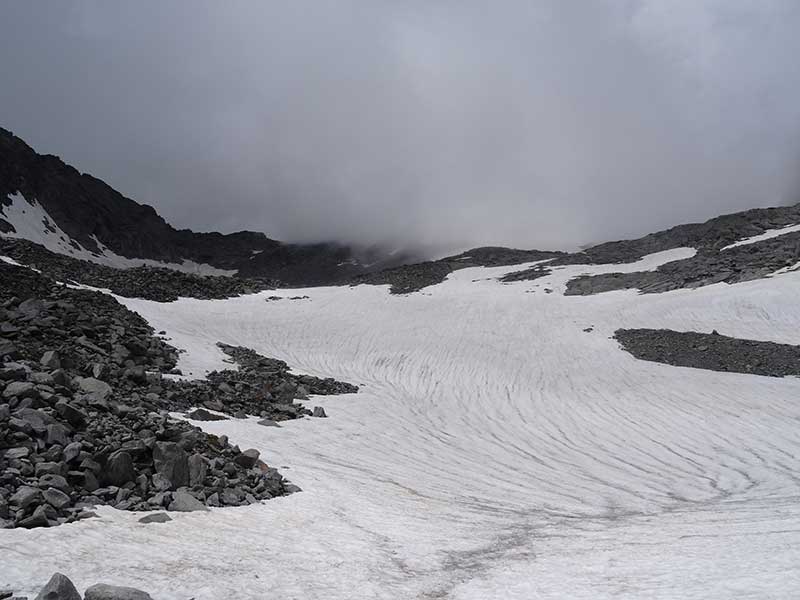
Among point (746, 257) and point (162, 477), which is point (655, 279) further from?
point (162, 477)

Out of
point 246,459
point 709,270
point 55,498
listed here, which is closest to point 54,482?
point 55,498

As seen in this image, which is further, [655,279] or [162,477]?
[655,279]

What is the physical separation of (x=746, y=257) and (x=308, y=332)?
118 feet

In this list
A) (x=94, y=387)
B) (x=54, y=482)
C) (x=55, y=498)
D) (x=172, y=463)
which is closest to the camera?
(x=55, y=498)

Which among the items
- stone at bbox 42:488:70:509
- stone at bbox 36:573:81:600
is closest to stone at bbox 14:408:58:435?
stone at bbox 42:488:70:509

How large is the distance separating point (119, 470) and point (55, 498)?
1179mm

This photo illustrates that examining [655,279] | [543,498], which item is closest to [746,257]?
[655,279]

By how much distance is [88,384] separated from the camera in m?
12.2

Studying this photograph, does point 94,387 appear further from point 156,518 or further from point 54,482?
point 156,518

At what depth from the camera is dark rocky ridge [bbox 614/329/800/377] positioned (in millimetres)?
24359

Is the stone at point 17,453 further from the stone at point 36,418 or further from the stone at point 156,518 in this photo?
the stone at point 156,518

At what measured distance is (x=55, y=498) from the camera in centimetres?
693

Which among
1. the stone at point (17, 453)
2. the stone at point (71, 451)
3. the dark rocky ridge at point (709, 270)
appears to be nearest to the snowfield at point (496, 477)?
the stone at point (71, 451)

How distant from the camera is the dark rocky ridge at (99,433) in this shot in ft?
23.9
